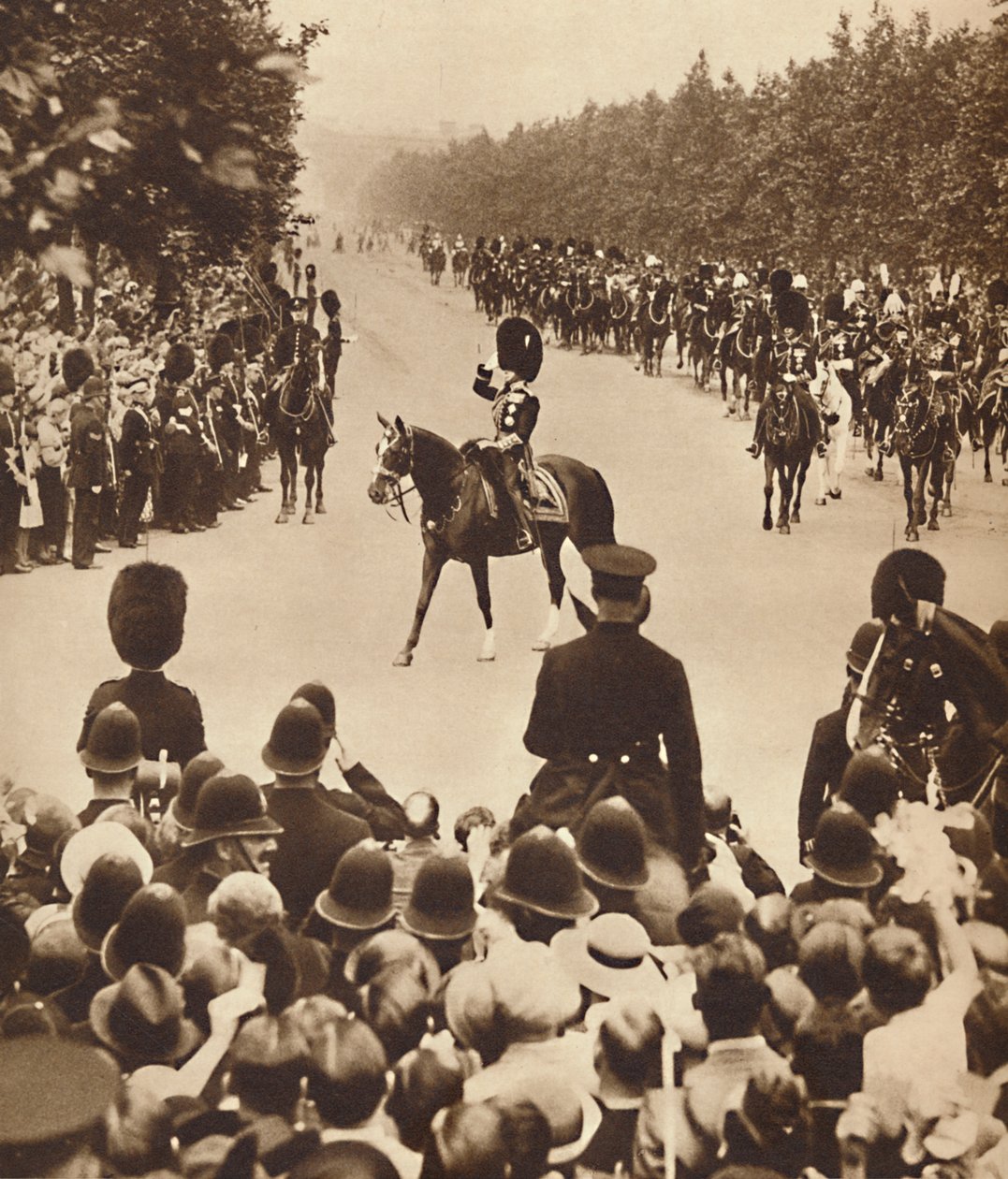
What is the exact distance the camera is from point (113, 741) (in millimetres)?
8000

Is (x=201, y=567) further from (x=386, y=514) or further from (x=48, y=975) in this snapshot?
(x=48, y=975)

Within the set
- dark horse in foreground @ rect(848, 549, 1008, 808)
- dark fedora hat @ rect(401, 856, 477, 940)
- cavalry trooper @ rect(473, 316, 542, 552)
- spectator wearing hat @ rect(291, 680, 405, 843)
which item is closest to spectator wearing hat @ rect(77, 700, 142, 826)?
spectator wearing hat @ rect(291, 680, 405, 843)

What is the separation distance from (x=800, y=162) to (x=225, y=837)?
4728 millimetres

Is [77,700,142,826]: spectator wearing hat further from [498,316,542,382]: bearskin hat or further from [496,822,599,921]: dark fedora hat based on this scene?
[498,316,542,382]: bearskin hat

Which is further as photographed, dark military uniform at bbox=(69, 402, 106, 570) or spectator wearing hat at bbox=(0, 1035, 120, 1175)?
dark military uniform at bbox=(69, 402, 106, 570)

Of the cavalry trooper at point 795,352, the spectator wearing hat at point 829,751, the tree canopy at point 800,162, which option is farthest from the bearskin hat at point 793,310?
the spectator wearing hat at point 829,751

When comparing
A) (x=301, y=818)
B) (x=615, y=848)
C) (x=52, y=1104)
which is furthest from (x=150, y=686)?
(x=615, y=848)

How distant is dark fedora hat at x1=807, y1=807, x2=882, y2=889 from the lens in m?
7.90

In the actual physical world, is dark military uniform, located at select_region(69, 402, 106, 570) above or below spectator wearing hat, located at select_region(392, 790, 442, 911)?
above

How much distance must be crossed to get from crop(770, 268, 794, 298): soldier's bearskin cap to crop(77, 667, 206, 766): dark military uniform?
164 inches

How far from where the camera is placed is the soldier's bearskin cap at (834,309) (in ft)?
32.6

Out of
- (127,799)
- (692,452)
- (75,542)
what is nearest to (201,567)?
(75,542)

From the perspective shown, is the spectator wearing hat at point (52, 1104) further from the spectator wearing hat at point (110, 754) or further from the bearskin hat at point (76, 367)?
the bearskin hat at point (76, 367)

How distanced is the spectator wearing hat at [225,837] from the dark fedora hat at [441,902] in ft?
2.43
